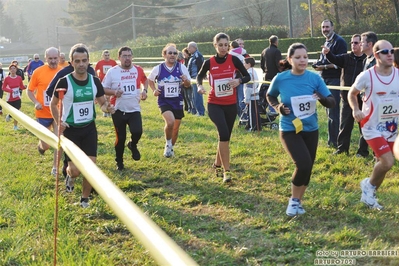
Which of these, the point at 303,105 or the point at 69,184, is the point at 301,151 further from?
the point at 69,184

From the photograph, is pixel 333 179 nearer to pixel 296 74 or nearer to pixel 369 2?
pixel 296 74

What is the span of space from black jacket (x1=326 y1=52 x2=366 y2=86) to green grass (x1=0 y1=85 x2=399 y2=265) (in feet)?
4.12

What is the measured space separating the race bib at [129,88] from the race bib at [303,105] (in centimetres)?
349

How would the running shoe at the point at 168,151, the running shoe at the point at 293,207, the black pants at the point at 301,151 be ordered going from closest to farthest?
1. the black pants at the point at 301,151
2. the running shoe at the point at 293,207
3. the running shoe at the point at 168,151

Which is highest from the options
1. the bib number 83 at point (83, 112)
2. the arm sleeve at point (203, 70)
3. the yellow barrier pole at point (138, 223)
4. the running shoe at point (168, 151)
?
the arm sleeve at point (203, 70)

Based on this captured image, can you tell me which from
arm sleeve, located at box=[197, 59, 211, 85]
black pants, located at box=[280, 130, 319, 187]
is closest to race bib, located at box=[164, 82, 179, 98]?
arm sleeve, located at box=[197, 59, 211, 85]

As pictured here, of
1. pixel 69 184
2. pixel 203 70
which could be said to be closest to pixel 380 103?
pixel 203 70

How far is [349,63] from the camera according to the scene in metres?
9.33

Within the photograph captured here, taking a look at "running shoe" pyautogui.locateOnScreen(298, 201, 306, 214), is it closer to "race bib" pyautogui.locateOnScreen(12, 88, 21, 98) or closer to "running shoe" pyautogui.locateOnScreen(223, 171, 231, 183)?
"running shoe" pyautogui.locateOnScreen(223, 171, 231, 183)

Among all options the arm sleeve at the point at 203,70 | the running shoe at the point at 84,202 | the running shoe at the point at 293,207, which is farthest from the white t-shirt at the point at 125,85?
the running shoe at the point at 293,207

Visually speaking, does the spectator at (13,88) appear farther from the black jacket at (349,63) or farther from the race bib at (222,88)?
the black jacket at (349,63)

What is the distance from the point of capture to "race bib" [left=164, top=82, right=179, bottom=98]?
31.8 feet

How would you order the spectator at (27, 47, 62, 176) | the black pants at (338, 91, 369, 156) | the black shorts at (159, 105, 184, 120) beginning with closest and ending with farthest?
the spectator at (27, 47, 62, 176)
the black pants at (338, 91, 369, 156)
the black shorts at (159, 105, 184, 120)

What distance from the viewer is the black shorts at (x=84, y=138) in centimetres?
691
